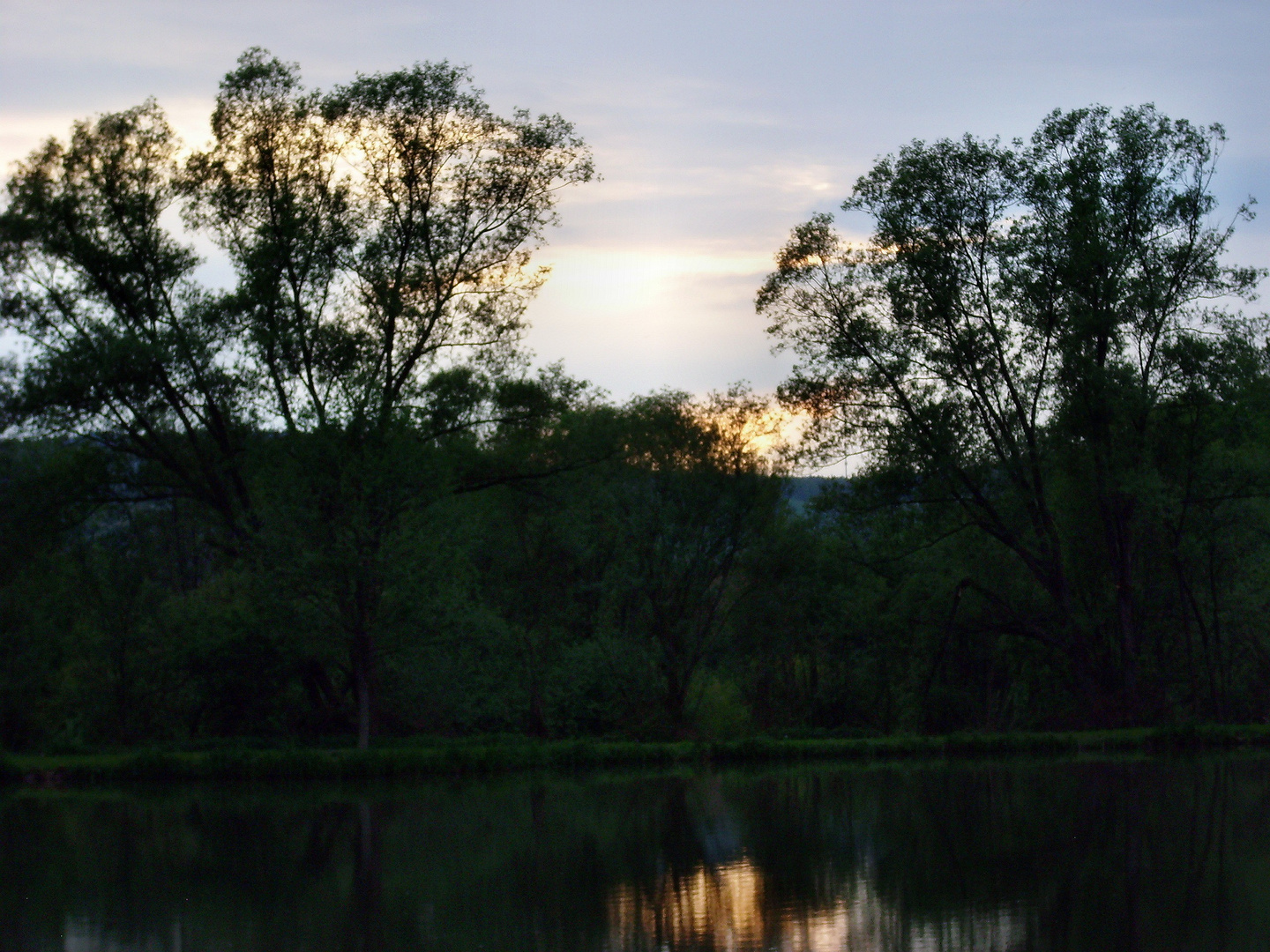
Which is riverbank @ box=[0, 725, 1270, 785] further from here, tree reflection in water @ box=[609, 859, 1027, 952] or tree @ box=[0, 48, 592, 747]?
tree reflection in water @ box=[609, 859, 1027, 952]

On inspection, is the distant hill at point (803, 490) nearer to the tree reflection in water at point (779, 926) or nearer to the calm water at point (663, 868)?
the calm water at point (663, 868)

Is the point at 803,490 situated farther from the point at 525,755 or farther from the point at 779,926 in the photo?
the point at 779,926

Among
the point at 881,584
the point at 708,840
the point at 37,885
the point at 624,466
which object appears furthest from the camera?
the point at 881,584

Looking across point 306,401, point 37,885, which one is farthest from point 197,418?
point 37,885

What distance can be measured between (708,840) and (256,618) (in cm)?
1655

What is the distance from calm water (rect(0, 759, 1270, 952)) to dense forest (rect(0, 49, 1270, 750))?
897 centimetres

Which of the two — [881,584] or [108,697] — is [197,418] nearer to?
[108,697]

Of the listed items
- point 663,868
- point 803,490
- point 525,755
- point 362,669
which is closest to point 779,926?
point 663,868

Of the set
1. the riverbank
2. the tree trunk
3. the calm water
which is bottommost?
the riverbank

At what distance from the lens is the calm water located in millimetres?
9570

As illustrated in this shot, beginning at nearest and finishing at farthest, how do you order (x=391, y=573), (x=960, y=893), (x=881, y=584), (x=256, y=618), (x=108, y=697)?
(x=960, y=893) → (x=391, y=573) → (x=256, y=618) → (x=108, y=697) → (x=881, y=584)

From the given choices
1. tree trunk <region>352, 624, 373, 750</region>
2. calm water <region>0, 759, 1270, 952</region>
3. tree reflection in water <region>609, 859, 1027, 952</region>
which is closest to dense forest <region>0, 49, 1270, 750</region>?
tree trunk <region>352, 624, 373, 750</region>

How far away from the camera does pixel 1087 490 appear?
30984 millimetres

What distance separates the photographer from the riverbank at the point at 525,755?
23.7 metres
